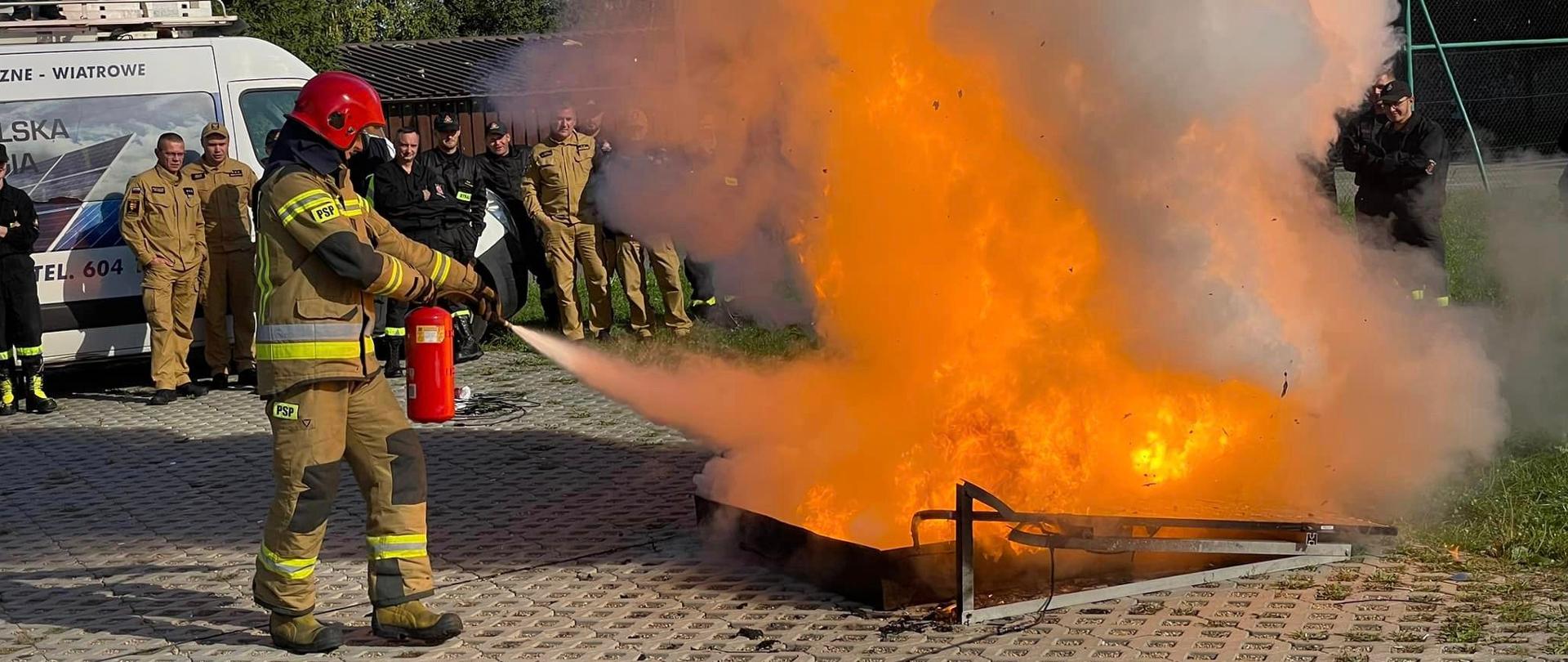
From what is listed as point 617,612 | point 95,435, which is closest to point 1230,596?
point 617,612

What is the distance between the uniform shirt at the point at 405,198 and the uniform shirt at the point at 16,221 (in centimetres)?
234

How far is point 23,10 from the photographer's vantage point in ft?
39.7

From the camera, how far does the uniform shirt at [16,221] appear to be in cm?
1045

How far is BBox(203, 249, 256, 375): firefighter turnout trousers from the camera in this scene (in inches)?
451

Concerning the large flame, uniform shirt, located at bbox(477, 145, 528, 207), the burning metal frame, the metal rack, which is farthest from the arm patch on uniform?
uniform shirt, located at bbox(477, 145, 528, 207)

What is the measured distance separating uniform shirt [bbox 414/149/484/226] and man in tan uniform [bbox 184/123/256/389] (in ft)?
4.34

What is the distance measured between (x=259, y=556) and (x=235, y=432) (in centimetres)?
475

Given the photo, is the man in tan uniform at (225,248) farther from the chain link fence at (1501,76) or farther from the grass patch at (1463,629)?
the chain link fence at (1501,76)

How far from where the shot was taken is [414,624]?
548 centimetres

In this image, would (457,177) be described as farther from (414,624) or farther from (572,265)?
(414,624)

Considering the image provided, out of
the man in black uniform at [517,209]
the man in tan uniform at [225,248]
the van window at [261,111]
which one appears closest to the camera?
the man in tan uniform at [225,248]

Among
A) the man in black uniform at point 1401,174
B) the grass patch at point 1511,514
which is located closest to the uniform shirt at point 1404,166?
the man in black uniform at point 1401,174

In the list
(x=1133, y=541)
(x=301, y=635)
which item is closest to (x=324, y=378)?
(x=301, y=635)

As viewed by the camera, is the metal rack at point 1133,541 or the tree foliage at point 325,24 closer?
the metal rack at point 1133,541
